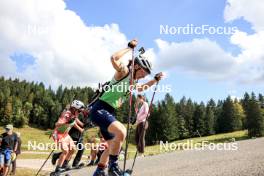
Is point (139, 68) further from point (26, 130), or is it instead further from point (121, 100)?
point (26, 130)

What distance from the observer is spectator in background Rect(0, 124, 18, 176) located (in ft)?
46.8

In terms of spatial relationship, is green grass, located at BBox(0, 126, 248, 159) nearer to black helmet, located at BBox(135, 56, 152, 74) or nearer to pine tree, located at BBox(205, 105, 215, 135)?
black helmet, located at BBox(135, 56, 152, 74)

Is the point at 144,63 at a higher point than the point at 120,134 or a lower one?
higher

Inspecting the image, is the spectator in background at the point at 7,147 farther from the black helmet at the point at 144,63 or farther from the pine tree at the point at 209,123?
the pine tree at the point at 209,123

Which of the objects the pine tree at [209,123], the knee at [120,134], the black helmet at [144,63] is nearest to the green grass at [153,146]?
the black helmet at [144,63]

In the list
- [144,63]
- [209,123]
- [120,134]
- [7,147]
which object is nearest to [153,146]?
[7,147]

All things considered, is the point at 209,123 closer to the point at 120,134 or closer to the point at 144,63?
the point at 144,63

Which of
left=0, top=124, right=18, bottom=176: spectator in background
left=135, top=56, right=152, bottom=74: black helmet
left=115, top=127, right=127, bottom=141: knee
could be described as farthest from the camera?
left=0, top=124, right=18, bottom=176: spectator in background

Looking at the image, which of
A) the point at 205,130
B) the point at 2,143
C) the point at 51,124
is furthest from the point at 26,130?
the point at 2,143

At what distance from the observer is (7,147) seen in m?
14.6

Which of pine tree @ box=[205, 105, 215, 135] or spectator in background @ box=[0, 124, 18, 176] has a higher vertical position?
pine tree @ box=[205, 105, 215, 135]

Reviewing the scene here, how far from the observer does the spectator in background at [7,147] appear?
14273mm

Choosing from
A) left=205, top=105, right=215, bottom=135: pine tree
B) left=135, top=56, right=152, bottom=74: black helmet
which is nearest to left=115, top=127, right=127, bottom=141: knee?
left=135, top=56, right=152, bottom=74: black helmet

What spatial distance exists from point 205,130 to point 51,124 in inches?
2795
